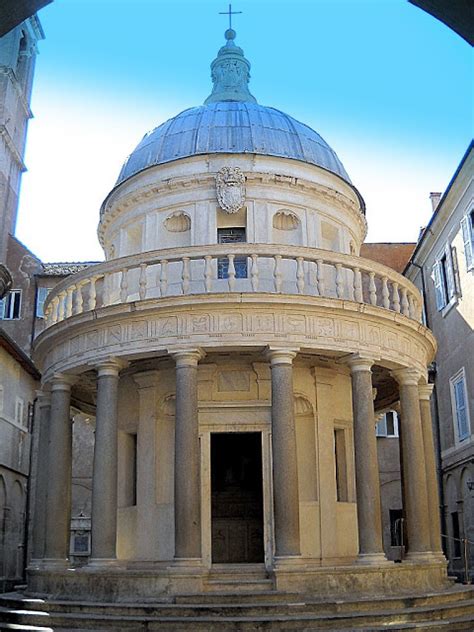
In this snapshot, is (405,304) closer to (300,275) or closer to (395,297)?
(395,297)

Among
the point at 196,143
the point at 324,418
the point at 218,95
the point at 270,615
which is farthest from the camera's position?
the point at 218,95

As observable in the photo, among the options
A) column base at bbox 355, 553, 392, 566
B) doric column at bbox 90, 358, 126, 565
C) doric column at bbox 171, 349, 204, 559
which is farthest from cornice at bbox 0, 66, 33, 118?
column base at bbox 355, 553, 392, 566

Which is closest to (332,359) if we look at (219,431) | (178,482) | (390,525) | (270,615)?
(219,431)

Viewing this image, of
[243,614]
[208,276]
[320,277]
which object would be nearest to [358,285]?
[320,277]

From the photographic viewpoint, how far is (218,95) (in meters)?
26.9

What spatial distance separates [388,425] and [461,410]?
6.45 meters

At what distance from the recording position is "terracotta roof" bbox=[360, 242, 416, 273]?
3972 cm

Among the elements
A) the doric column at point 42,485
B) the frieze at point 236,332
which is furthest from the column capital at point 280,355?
the doric column at point 42,485

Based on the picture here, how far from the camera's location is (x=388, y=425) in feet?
117

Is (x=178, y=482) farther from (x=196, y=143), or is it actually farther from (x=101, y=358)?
(x=196, y=143)

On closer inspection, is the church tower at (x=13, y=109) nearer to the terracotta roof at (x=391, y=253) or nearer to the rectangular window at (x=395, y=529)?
the terracotta roof at (x=391, y=253)

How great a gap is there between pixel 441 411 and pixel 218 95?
635 inches

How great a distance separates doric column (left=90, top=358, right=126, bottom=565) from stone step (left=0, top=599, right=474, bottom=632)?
1683 mm

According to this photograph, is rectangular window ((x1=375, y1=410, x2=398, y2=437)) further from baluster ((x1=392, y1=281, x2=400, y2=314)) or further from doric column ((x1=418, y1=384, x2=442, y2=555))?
baluster ((x1=392, y1=281, x2=400, y2=314))
